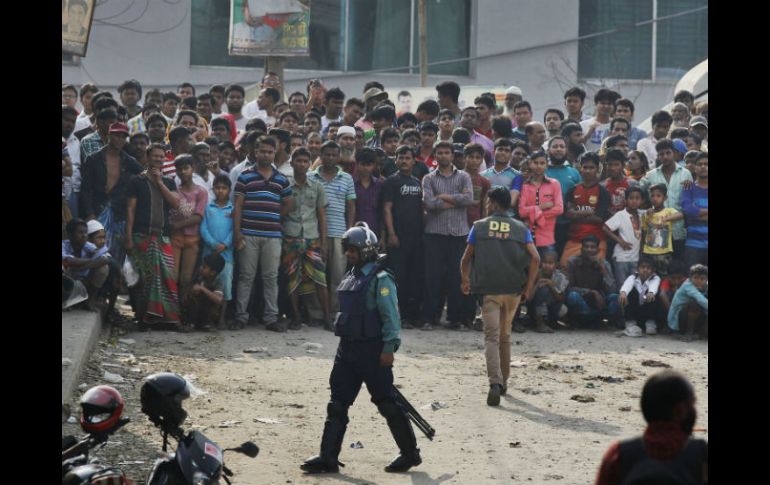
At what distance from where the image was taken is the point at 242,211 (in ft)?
43.5

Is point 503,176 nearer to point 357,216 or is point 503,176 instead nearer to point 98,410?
point 357,216

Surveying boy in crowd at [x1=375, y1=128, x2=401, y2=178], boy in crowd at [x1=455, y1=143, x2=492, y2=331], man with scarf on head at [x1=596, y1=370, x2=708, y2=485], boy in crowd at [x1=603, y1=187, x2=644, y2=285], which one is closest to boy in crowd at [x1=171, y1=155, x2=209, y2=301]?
boy in crowd at [x1=375, y1=128, x2=401, y2=178]

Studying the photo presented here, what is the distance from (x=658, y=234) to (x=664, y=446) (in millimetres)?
9919

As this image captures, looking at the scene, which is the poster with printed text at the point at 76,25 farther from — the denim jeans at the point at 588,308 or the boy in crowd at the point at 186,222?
the denim jeans at the point at 588,308

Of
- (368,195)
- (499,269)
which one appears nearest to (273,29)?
(368,195)

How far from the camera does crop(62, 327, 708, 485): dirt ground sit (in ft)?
27.9

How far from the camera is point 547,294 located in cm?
1394

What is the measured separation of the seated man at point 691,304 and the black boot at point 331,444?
6.40 m

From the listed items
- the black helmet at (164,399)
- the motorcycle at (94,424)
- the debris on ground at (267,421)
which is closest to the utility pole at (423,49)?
the debris on ground at (267,421)

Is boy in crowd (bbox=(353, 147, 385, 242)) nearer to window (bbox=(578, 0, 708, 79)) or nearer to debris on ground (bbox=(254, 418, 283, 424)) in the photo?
debris on ground (bbox=(254, 418, 283, 424))

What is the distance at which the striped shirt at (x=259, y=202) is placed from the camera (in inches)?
520
